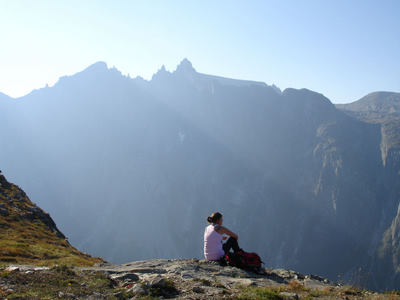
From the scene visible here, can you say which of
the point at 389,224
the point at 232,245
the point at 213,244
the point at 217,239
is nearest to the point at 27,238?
the point at 213,244

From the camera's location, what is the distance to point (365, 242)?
174125 millimetres

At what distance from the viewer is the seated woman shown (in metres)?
13.7

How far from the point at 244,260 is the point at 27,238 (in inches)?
758

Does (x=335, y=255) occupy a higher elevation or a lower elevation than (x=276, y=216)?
lower

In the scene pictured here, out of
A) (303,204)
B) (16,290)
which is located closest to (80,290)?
(16,290)

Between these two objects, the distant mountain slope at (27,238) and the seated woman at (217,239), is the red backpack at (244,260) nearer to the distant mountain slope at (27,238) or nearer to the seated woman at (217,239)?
the seated woman at (217,239)

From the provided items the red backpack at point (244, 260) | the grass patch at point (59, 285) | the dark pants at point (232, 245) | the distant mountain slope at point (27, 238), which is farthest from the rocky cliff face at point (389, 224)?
the grass patch at point (59, 285)

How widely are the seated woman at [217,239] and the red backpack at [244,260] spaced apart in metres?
0.34

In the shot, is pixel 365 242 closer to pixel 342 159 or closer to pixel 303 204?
pixel 303 204

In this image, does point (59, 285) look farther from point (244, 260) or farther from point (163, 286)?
point (244, 260)

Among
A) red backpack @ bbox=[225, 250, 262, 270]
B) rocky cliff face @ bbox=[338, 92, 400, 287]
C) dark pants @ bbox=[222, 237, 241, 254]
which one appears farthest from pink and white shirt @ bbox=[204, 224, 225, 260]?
rocky cliff face @ bbox=[338, 92, 400, 287]

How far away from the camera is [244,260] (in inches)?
543

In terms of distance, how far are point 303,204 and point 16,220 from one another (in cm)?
19294

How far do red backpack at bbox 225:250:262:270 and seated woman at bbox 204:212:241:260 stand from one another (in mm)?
339
